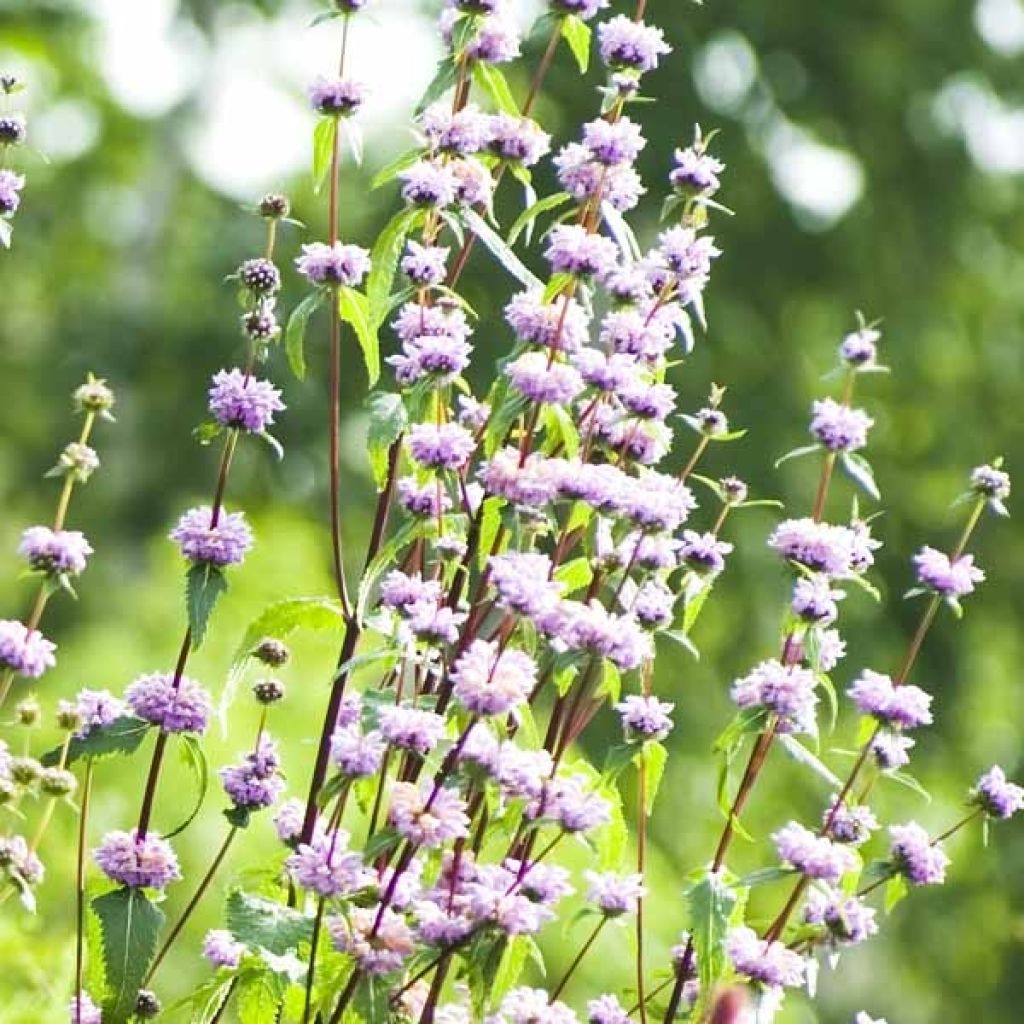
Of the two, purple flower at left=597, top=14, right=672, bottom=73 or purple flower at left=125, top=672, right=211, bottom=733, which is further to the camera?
purple flower at left=597, top=14, right=672, bottom=73

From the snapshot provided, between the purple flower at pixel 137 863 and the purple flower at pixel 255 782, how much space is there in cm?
10

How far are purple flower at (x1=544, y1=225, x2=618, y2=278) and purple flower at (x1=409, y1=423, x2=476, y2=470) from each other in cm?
21

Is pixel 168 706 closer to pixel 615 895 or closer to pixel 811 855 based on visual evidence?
pixel 615 895

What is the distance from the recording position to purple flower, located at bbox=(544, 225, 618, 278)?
2.40m

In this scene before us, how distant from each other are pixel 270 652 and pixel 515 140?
65 cm

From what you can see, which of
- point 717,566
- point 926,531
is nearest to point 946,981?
point 926,531

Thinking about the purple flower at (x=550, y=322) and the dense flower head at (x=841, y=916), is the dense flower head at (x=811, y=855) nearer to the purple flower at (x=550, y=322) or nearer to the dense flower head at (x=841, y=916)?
the dense flower head at (x=841, y=916)

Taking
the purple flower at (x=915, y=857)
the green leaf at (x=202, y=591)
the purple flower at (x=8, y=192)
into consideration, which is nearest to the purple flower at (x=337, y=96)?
the purple flower at (x=8, y=192)

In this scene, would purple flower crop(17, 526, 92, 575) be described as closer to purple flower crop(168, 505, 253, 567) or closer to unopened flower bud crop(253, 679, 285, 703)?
purple flower crop(168, 505, 253, 567)

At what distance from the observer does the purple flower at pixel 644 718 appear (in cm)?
249

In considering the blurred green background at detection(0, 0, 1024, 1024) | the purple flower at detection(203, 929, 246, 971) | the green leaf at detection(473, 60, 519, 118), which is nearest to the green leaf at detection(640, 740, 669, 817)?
the purple flower at detection(203, 929, 246, 971)

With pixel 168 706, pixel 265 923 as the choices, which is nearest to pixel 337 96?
pixel 168 706

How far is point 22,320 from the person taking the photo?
21.1 metres

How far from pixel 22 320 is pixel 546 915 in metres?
19.5
